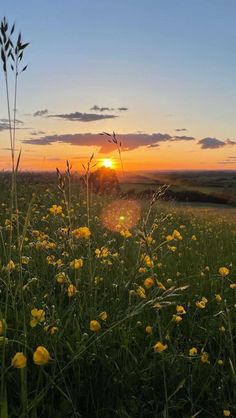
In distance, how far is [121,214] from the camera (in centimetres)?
1098

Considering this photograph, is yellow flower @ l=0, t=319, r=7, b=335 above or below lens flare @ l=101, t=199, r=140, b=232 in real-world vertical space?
above

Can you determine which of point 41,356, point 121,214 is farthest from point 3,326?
point 121,214

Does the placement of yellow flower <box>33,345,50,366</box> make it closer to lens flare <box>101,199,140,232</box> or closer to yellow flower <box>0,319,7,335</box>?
yellow flower <box>0,319,7,335</box>

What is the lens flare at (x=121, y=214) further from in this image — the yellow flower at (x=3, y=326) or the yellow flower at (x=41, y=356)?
the yellow flower at (x=41, y=356)

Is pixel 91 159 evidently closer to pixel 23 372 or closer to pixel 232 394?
pixel 23 372

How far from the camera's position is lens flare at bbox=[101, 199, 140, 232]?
9448 millimetres

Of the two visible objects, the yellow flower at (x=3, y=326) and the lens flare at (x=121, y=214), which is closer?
the yellow flower at (x=3, y=326)

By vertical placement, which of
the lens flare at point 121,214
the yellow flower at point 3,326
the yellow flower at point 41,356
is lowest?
the lens flare at point 121,214

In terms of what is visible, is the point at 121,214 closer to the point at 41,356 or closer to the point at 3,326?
the point at 3,326

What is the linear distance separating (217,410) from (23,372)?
4.18 feet

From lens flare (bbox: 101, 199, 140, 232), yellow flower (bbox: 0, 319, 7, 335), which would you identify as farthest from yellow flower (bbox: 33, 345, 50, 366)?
lens flare (bbox: 101, 199, 140, 232)

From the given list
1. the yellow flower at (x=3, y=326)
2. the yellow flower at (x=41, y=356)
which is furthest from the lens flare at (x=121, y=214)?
the yellow flower at (x=41, y=356)

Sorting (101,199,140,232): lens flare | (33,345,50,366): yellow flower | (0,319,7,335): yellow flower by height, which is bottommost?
(101,199,140,232): lens flare

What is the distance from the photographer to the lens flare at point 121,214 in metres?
9.45
